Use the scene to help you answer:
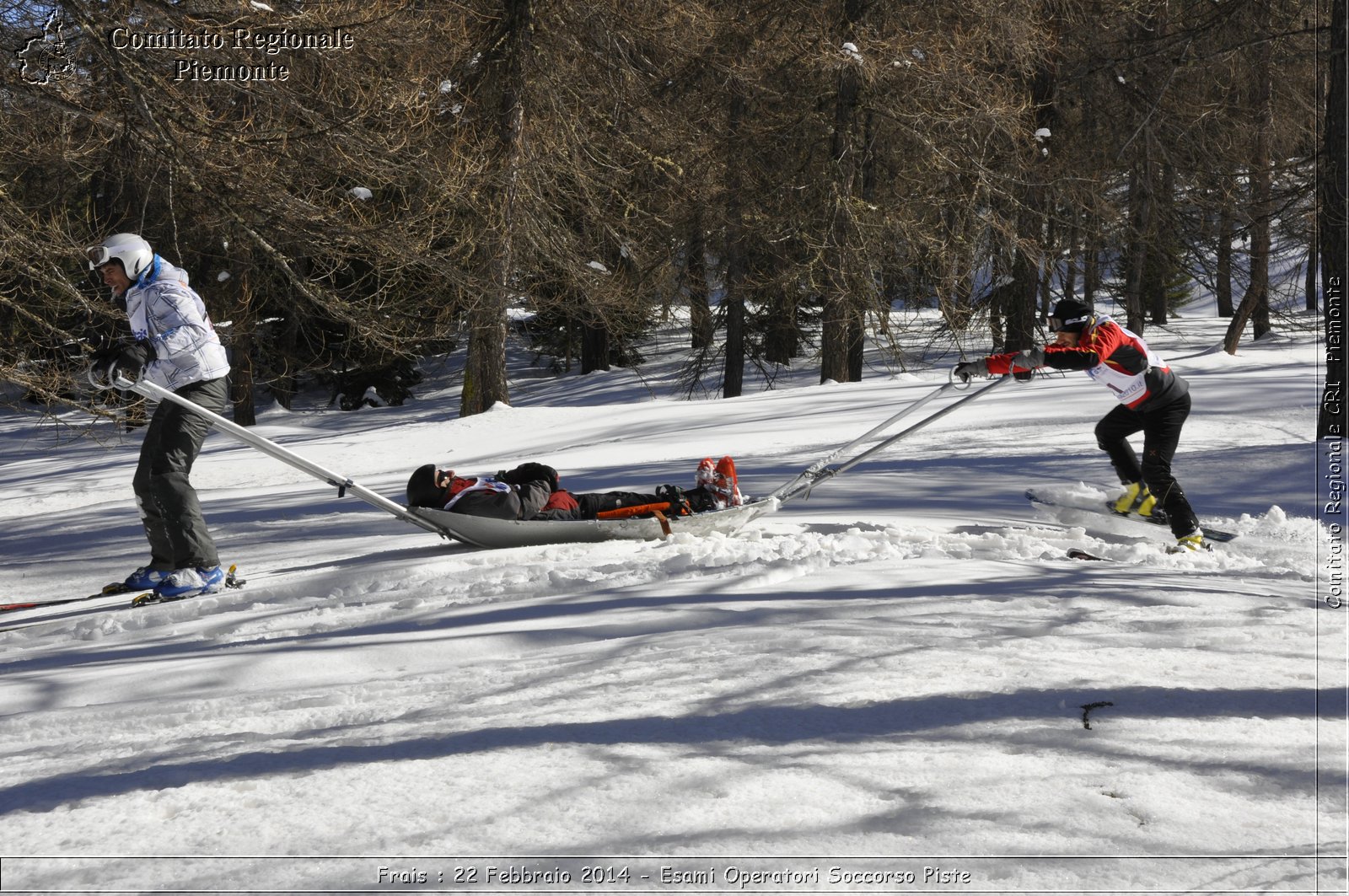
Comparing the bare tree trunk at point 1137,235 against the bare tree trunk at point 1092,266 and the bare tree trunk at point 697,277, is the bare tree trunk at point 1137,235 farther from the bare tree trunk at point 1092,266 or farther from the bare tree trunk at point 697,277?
the bare tree trunk at point 697,277

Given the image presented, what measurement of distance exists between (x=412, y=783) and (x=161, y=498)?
3.70m

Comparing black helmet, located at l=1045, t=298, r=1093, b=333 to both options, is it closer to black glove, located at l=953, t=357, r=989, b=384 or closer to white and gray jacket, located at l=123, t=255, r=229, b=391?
black glove, located at l=953, t=357, r=989, b=384

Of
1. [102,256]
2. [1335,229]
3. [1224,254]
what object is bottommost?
[102,256]

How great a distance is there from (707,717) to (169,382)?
13.5ft

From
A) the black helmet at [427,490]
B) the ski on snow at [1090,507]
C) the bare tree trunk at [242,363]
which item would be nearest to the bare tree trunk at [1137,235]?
the ski on snow at [1090,507]

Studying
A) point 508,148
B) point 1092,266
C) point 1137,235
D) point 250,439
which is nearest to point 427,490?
point 250,439

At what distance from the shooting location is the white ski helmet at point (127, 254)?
18.4 feet

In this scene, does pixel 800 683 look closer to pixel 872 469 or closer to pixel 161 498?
pixel 161 498

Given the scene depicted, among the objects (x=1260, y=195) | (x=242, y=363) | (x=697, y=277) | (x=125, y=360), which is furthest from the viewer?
(x=697, y=277)

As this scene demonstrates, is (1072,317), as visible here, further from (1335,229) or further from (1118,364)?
(1335,229)

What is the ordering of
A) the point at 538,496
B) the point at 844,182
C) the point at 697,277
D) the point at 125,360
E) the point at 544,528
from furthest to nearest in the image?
the point at 697,277, the point at 844,182, the point at 538,496, the point at 544,528, the point at 125,360

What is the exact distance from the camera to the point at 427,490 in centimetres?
601

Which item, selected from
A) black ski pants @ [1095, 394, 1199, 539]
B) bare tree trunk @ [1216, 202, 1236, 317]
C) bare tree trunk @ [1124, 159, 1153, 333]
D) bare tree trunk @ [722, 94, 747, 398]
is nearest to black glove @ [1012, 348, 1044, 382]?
black ski pants @ [1095, 394, 1199, 539]

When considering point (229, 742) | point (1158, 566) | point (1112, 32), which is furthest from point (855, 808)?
point (1112, 32)
